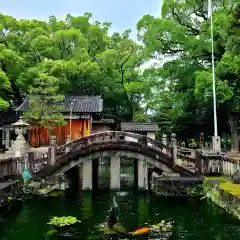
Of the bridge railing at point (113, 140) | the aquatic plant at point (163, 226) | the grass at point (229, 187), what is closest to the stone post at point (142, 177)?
the bridge railing at point (113, 140)

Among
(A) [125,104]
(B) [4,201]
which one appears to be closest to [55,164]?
(B) [4,201]

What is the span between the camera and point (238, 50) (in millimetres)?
19484

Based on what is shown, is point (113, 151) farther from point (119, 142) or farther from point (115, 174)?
point (115, 174)

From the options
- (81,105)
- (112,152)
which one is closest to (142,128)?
(81,105)

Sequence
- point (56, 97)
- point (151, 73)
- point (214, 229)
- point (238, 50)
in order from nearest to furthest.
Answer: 1. point (214, 229)
2. point (238, 50)
3. point (56, 97)
4. point (151, 73)

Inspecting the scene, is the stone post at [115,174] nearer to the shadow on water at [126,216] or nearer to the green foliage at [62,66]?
the shadow on water at [126,216]

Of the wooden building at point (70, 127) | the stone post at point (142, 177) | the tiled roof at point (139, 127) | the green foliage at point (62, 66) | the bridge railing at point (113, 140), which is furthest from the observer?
the tiled roof at point (139, 127)

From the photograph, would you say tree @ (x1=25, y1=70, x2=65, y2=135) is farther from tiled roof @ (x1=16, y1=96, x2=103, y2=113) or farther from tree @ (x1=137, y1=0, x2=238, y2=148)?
tree @ (x1=137, y1=0, x2=238, y2=148)

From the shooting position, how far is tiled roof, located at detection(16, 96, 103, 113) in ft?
117

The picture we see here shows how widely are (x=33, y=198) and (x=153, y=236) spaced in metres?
10.2

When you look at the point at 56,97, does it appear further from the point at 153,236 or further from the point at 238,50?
the point at 153,236

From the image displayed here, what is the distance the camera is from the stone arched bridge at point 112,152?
24391 mm

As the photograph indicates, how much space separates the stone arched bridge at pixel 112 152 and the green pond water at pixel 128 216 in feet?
7.67

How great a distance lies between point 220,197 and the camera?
1783 centimetres
